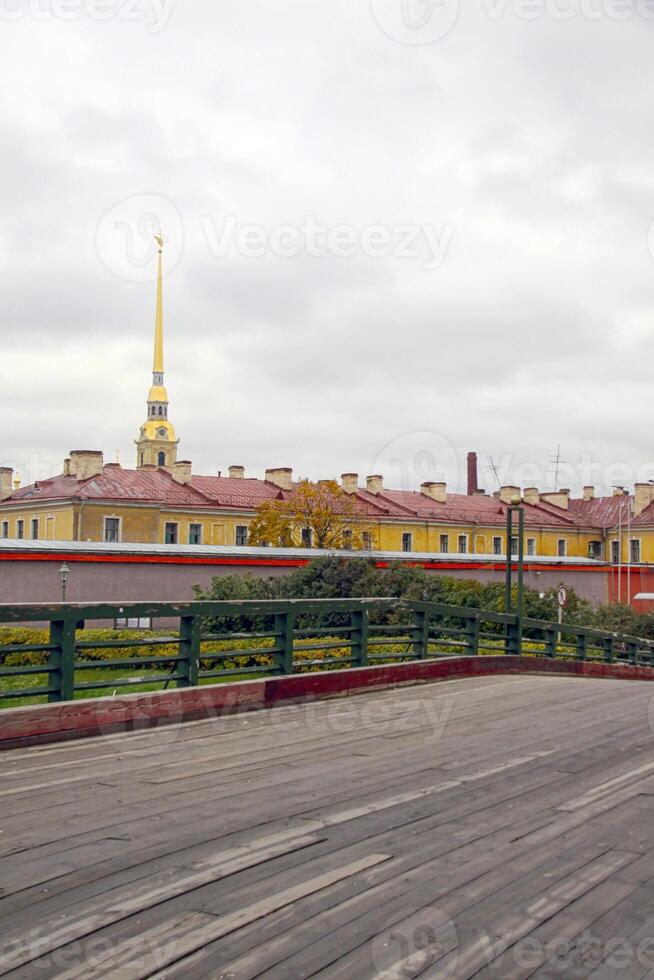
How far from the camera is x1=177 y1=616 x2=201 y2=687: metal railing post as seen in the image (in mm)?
11172

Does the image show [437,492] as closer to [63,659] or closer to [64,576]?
[64,576]

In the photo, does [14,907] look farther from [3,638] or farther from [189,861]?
[3,638]

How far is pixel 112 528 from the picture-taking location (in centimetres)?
6919

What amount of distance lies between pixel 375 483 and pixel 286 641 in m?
72.5

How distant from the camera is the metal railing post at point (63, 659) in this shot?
970cm

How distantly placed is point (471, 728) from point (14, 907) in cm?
683

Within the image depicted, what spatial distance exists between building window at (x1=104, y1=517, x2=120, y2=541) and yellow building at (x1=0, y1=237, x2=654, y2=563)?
7cm

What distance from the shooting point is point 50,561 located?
4053 centimetres

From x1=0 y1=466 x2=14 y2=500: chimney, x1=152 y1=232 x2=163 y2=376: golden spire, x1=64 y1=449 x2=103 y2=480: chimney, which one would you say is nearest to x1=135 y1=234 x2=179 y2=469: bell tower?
x1=152 y1=232 x2=163 y2=376: golden spire

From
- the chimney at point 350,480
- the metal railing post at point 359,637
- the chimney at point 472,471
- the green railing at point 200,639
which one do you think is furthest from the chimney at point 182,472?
the metal railing post at point 359,637

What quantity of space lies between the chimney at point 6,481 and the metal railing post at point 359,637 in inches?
3017

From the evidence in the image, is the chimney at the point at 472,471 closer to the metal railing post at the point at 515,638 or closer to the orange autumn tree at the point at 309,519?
the orange autumn tree at the point at 309,519

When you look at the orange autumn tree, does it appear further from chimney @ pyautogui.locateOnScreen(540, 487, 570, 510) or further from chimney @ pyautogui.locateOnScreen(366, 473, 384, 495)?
chimney @ pyautogui.locateOnScreen(540, 487, 570, 510)

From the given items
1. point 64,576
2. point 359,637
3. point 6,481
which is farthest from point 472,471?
point 359,637
